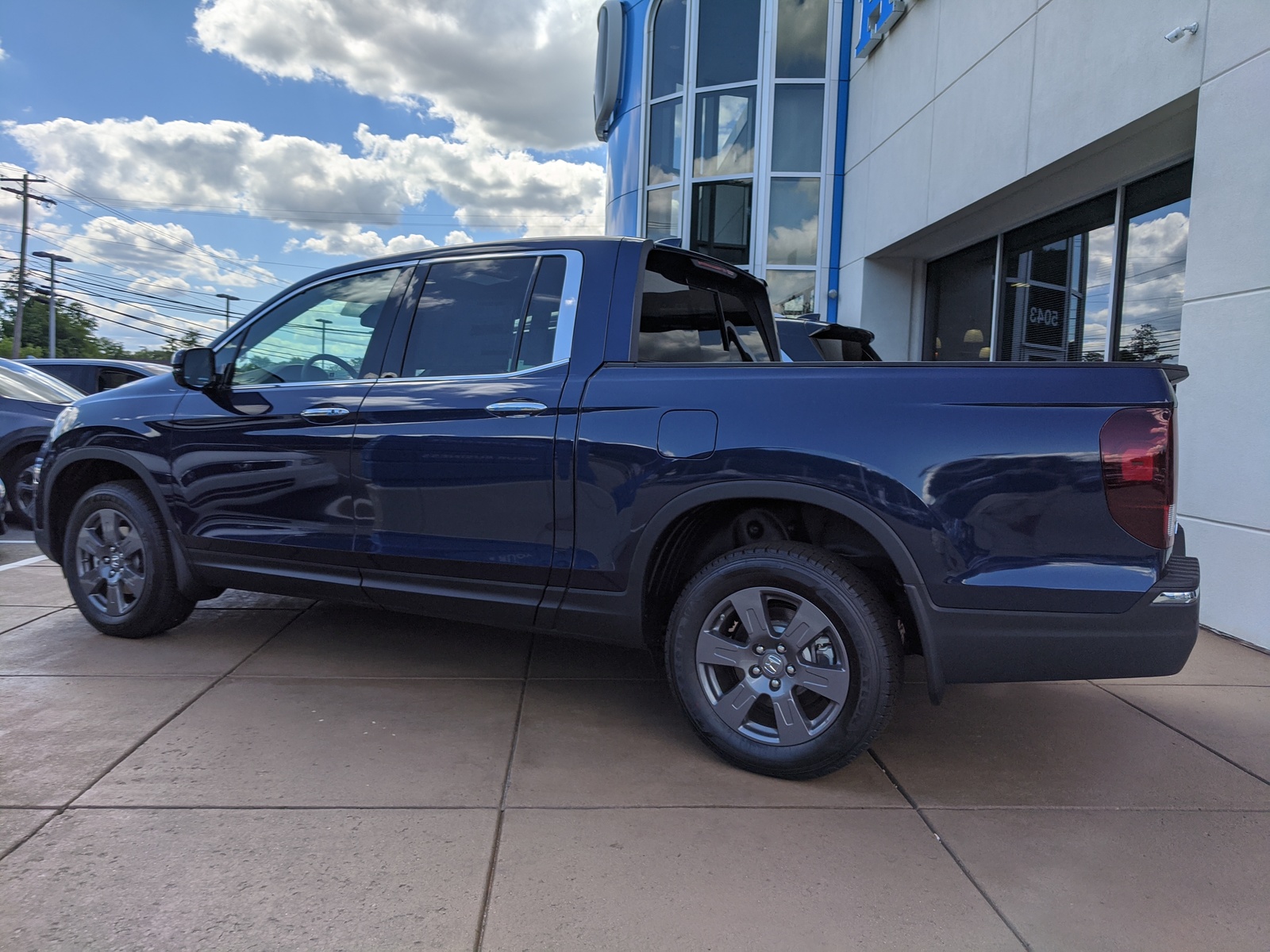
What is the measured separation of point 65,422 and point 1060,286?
315 inches

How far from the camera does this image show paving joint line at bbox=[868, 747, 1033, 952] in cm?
224

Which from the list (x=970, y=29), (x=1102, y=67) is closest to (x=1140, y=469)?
(x=1102, y=67)

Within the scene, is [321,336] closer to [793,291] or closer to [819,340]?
[819,340]

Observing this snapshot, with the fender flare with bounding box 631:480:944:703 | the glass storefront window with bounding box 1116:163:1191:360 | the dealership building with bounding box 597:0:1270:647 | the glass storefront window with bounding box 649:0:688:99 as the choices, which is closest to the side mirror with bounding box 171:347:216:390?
the fender flare with bounding box 631:480:944:703

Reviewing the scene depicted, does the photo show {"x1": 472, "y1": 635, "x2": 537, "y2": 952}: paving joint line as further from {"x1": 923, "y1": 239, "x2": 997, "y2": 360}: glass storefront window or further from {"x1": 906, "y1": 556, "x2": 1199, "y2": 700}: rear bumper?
{"x1": 923, "y1": 239, "x2": 997, "y2": 360}: glass storefront window

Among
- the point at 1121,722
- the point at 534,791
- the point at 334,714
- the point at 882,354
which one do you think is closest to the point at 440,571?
the point at 334,714

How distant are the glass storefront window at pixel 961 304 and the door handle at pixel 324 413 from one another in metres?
7.80

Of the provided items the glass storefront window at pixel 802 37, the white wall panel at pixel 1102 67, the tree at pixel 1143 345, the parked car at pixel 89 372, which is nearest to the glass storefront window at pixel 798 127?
the glass storefront window at pixel 802 37

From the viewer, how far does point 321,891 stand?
2311mm

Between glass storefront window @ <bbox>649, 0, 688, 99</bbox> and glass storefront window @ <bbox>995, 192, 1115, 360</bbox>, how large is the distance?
29.7 ft

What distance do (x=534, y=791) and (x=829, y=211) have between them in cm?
1249

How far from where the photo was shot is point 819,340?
6.72 meters

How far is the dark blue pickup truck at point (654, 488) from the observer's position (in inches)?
103

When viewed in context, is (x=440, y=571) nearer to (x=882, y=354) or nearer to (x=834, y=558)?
(x=834, y=558)
